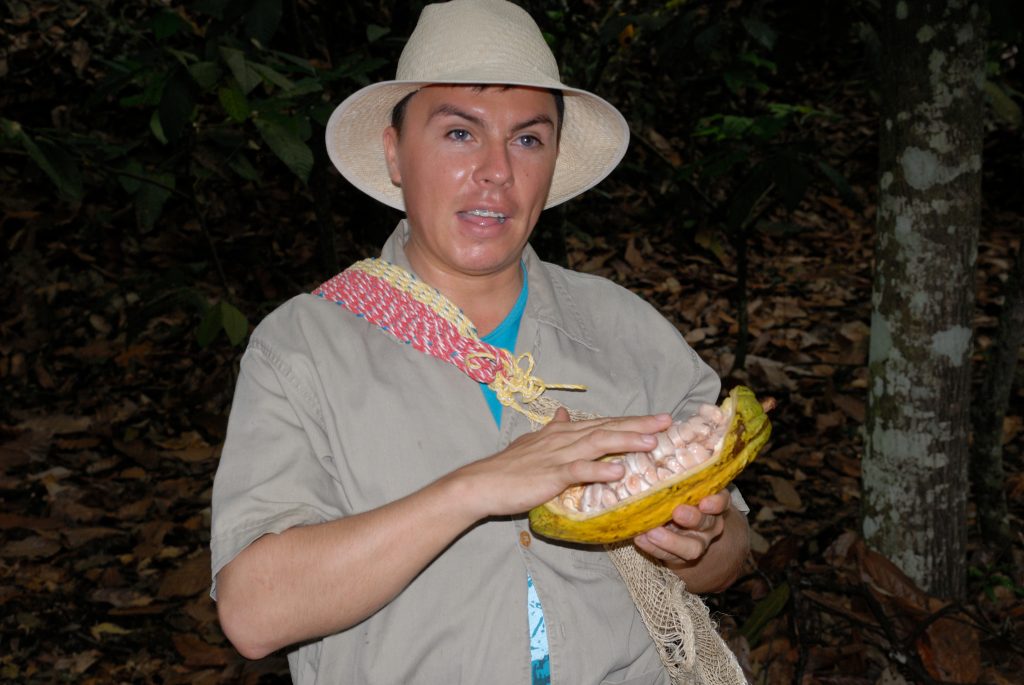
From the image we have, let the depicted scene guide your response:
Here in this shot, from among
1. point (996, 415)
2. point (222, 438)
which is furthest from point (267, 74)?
point (996, 415)

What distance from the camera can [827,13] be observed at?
2.86 meters

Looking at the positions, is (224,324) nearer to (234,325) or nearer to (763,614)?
(234,325)

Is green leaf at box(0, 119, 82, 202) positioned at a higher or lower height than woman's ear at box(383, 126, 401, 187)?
lower

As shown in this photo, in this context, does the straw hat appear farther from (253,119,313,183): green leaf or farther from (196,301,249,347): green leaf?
(196,301,249,347): green leaf

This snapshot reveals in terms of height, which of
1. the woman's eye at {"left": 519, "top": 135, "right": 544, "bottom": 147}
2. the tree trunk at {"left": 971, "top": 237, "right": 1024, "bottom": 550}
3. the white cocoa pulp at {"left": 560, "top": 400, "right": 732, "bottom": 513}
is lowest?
the tree trunk at {"left": 971, "top": 237, "right": 1024, "bottom": 550}

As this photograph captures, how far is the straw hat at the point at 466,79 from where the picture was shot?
1.73 meters

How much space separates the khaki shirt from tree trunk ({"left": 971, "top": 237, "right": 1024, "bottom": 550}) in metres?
2.27

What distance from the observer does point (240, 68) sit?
2.65 metres

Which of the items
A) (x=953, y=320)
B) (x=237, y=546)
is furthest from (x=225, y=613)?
(x=953, y=320)

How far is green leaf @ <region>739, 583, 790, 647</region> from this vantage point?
290cm

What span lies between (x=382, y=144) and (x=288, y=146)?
0.74m

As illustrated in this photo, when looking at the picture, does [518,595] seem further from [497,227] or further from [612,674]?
[497,227]

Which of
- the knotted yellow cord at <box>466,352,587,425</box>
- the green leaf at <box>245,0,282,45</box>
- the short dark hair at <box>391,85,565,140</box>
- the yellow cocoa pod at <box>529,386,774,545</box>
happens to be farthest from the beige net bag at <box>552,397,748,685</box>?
the green leaf at <box>245,0,282,45</box>

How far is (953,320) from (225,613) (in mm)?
2201
